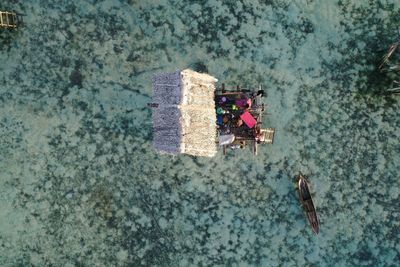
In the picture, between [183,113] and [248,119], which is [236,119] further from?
[183,113]

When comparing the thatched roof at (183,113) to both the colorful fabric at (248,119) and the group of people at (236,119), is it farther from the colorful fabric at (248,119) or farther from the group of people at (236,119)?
the colorful fabric at (248,119)

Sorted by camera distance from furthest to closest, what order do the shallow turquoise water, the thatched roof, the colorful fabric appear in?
the shallow turquoise water < the colorful fabric < the thatched roof

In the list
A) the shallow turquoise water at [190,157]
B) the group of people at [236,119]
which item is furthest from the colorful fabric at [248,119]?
the shallow turquoise water at [190,157]

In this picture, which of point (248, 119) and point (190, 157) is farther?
point (190, 157)

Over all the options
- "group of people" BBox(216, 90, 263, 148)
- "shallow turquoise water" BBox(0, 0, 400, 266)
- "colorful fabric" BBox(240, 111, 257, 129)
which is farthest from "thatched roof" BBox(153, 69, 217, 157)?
"shallow turquoise water" BBox(0, 0, 400, 266)

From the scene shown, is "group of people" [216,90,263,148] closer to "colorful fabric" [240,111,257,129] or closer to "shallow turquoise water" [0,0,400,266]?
"colorful fabric" [240,111,257,129]

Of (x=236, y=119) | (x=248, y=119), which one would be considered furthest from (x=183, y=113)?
(x=248, y=119)

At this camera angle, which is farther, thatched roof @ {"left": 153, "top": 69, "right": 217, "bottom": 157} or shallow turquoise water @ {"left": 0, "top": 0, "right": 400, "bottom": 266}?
shallow turquoise water @ {"left": 0, "top": 0, "right": 400, "bottom": 266}
